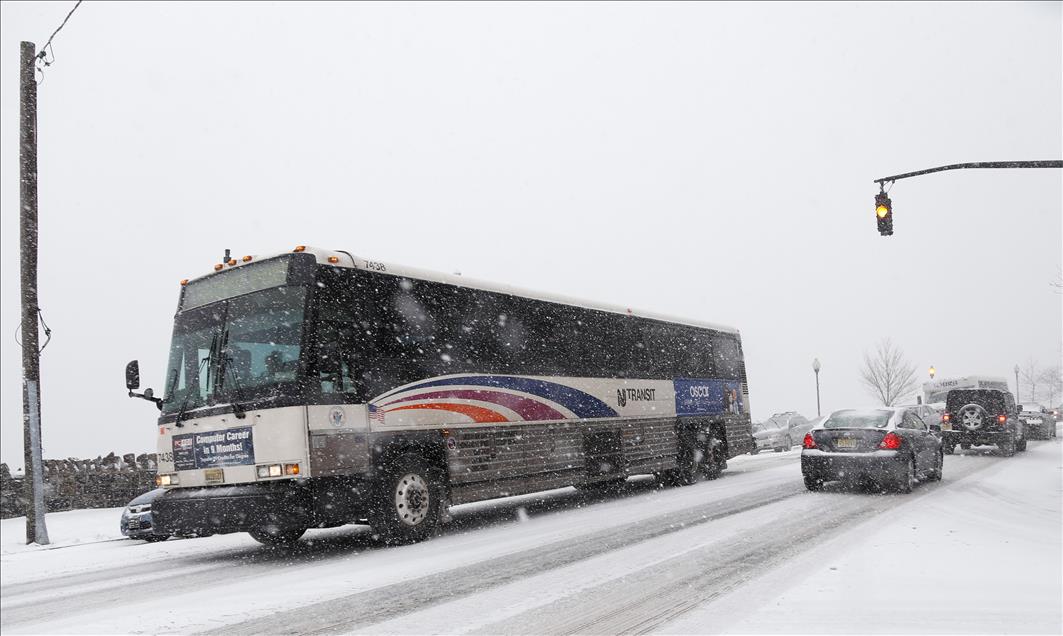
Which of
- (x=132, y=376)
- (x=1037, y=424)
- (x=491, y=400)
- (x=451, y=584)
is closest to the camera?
(x=451, y=584)

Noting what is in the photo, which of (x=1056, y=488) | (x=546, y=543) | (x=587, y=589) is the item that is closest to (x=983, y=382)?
(x=1056, y=488)

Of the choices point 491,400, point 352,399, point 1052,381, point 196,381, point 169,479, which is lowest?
point 1052,381

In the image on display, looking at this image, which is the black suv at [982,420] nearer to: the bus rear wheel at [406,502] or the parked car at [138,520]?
the bus rear wheel at [406,502]

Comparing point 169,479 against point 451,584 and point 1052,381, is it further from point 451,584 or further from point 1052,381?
point 1052,381

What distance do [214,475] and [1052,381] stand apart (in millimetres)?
110579

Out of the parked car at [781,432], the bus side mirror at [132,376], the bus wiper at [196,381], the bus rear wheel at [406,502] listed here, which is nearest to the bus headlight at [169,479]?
the bus wiper at [196,381]

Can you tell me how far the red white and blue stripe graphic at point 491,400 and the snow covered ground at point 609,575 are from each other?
5.21 ft

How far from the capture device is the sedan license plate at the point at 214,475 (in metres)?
9.41

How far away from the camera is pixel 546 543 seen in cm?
966

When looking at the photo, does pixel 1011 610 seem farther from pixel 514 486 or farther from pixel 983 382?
pixel 983 382

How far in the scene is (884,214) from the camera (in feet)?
59.6

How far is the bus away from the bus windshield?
0.06 feet

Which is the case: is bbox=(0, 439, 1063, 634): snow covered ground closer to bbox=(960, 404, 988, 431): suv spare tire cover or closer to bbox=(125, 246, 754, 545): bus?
bbox=(125, 246, 754, 545): bus

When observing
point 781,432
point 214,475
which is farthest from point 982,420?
point 214,475
